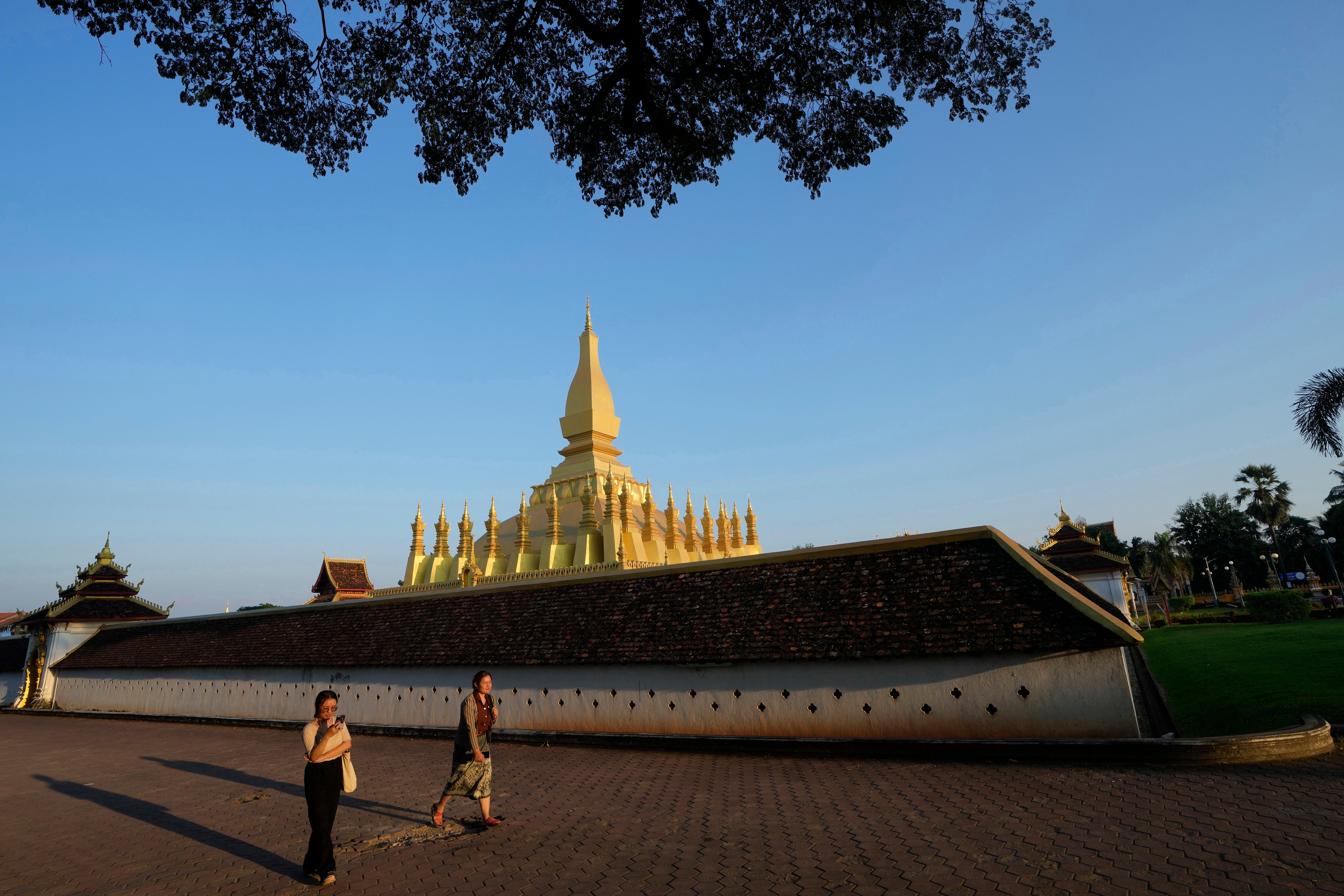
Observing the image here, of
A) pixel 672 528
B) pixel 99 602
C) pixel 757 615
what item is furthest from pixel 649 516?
pixel 99 602

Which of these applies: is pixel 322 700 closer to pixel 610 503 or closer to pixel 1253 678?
pixel 1253 678

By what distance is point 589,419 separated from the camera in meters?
30.6

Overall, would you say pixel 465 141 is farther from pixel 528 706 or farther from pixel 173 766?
pixel 173 766

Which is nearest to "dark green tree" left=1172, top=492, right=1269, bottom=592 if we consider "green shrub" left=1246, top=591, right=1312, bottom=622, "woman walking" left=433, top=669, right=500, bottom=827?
"green shrub" left=1246, top=591, right=1312, bottom=622

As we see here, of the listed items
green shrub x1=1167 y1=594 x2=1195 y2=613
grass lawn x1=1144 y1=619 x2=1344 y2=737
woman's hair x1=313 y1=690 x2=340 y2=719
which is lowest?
grass lawn x1=1144 y1=619 x2=1344 y2=737

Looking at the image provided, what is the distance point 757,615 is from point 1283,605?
28646mm

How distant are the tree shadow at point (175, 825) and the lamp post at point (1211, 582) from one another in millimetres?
55402

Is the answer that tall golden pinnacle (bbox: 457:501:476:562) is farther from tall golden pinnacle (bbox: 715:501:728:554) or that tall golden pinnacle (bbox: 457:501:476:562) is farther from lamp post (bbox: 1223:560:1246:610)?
lamp post (bbox: 1223:560:1246:610)

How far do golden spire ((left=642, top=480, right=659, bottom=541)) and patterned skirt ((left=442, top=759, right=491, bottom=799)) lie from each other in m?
16.5

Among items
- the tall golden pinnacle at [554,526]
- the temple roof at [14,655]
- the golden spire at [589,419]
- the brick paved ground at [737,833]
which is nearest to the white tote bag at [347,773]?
the brick paved ground at [737,833]

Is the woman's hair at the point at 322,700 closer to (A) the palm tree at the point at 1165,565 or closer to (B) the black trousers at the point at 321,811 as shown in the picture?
(B) the black trousers at the point at 321,811

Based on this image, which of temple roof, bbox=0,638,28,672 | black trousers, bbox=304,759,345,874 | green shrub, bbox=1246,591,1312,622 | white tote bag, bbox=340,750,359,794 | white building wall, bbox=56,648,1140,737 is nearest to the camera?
black trousers, bbox=304,759,345,874

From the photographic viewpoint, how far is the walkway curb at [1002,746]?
8.00 m

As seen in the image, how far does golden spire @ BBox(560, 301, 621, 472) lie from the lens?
30.5 meters
